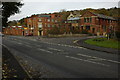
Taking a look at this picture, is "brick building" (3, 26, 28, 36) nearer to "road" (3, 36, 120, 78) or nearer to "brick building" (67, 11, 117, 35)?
"brick building" (67, 11, 117, 35)

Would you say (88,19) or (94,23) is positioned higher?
(88,19)

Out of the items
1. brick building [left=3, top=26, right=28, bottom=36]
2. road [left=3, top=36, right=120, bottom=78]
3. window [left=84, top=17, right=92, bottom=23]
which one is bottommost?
road [left=3, top=36, right=120, bottom=78]

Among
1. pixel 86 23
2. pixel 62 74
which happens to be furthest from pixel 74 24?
pixel 62 74

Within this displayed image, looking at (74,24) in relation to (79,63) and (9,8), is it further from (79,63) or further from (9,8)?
(79,63)

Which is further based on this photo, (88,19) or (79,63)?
(88,19)

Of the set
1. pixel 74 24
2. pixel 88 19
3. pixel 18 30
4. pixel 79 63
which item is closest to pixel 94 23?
pixel 88 19

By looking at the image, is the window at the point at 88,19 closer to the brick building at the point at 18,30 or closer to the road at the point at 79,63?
the brick building at the point at 18,30

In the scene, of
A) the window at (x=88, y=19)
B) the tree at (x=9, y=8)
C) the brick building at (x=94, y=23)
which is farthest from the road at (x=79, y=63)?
the window at (x=88, y=19)

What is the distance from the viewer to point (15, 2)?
57.4ft

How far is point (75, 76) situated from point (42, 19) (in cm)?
6576

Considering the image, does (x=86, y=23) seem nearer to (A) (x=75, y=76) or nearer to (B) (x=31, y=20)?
(B) (x=31, y=20)

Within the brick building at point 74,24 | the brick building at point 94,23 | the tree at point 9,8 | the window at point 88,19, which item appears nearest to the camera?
the tree at point 9,8

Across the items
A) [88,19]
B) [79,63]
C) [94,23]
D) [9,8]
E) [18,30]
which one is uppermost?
[88,19]

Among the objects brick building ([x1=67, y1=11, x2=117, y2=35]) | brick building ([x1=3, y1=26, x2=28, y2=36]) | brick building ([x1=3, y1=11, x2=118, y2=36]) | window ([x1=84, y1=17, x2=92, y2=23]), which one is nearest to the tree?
brick building ([x1=3, y1=11, x2=118, y2=36])
